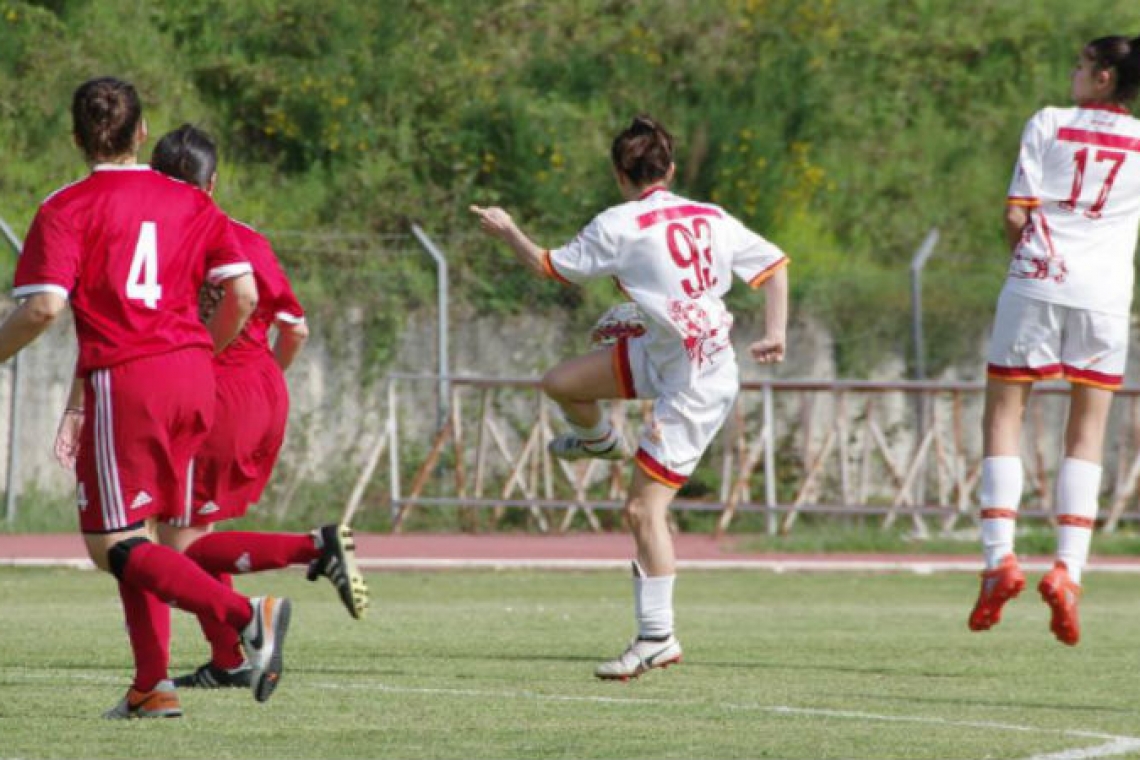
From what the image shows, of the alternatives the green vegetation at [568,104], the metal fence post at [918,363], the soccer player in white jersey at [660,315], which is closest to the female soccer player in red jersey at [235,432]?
the soccer player in white jersey at [660,315]

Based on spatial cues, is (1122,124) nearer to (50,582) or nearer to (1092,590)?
(1092,590)

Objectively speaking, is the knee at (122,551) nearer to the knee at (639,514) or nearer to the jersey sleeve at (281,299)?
the jersey sleeve at (281,299)

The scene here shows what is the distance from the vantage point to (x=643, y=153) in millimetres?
9320

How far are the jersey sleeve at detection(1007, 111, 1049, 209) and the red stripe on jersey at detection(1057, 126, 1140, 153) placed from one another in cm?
7

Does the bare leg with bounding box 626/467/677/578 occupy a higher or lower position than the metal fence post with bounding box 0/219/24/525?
higher

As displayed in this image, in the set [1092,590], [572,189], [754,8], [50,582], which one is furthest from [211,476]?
[754,8]

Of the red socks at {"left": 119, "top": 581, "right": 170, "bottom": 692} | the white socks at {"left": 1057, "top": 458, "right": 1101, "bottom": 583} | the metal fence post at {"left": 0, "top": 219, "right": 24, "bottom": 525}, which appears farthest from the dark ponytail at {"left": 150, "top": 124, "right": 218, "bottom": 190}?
the metal fence post at {"left": 0, "top": 219, "right": 24, "bottom": 525}

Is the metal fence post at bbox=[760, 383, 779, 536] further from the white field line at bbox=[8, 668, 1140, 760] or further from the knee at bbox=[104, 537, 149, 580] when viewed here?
the knee at bbox=[104, 537, 149, 580]

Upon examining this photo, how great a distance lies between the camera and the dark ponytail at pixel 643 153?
9.31 meters

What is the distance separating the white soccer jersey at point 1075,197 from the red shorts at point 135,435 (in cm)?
337

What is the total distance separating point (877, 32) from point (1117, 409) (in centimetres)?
928

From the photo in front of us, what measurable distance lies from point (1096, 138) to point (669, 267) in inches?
65.5

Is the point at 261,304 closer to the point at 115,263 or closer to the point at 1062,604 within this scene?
the point at 115,263

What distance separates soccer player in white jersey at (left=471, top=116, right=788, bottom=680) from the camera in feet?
30.1
